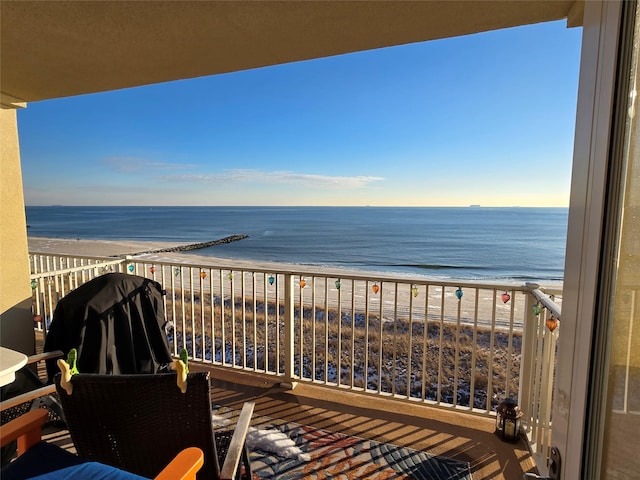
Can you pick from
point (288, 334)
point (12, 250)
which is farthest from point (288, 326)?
point (12, 250)

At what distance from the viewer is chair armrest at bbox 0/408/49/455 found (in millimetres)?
1144

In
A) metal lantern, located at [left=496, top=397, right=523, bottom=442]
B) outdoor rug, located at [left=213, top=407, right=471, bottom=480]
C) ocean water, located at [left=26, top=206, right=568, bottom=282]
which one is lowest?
ocean water, located at [left=26, top=206, right=568, bottom=282]

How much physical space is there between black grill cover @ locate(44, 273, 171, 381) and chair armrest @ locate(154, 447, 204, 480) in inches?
49.5

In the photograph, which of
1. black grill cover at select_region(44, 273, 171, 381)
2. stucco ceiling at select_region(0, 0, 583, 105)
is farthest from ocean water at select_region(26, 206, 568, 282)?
stucco ceiling at select_region(0, 0, 583, 105)

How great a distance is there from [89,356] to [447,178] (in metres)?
23.6

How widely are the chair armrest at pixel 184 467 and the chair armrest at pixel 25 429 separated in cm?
64

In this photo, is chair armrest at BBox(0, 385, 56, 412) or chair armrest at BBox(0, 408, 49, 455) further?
chair armrest at BBox(0, 385, 56, 412)

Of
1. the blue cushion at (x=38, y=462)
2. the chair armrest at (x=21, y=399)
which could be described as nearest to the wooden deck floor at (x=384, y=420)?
the chair armrest at (x=21, y=399)

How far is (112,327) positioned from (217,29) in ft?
5.79

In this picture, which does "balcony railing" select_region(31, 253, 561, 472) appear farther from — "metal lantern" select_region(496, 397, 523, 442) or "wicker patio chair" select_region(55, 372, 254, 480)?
"wicker patio chair" select_region(55, 372, 254, 480)

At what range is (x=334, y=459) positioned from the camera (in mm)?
1877

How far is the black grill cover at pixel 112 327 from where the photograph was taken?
192 centimetres

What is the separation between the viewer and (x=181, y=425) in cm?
115

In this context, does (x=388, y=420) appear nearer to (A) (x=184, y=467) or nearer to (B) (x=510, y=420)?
(B) (x=510, y=420)
